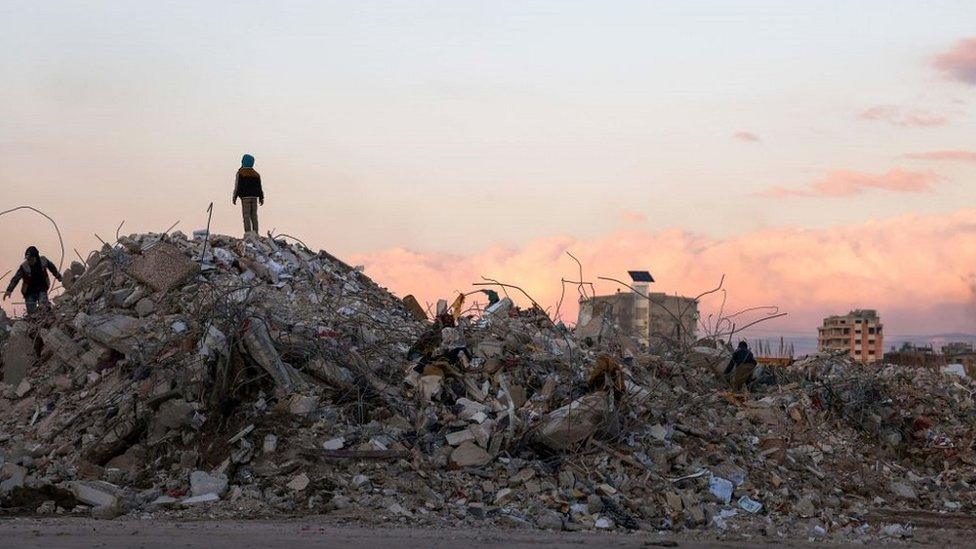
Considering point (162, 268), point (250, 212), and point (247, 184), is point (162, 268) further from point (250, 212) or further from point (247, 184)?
point (250, 212)

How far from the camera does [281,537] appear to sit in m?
9.09

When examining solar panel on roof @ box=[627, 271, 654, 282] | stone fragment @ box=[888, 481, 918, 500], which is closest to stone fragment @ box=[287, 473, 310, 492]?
stone fragment @ box=[888, 481, 918, 500]

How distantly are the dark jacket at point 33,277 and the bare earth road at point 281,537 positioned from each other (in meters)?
6.52

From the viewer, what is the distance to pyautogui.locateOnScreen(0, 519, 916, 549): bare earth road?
8.82 m

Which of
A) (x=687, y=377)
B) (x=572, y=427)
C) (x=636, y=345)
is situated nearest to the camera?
(x=572, y=427)

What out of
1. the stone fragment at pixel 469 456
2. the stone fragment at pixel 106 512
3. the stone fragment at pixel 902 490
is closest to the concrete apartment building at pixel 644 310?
the stone fragment at pixel 902 490

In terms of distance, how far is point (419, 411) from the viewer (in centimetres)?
1191

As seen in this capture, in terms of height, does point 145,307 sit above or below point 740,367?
above

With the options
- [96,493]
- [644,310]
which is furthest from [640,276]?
[96,493]

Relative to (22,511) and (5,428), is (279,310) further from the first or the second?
(22,511)

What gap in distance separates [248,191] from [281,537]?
8632 millimetres

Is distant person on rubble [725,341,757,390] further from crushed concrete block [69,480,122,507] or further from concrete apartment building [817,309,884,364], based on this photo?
concrete apartment building [817,309,884,364]

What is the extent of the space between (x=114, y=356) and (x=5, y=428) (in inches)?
58.2

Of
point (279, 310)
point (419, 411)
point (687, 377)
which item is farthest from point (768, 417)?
point (279, 310)
